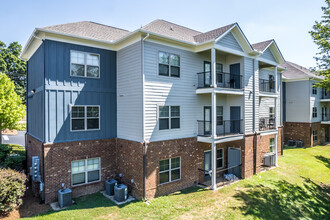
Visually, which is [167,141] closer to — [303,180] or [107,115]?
[107,115]

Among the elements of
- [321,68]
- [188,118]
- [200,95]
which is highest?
[321,68]

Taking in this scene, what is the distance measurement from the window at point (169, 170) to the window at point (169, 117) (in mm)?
1960

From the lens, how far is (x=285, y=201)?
12.0 meters

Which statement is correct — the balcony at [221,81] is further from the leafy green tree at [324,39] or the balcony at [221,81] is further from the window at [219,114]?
the leafy green tree at [324,39]

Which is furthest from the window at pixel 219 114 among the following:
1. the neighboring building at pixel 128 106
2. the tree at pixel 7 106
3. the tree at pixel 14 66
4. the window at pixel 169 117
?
the tree at pixel 14 66

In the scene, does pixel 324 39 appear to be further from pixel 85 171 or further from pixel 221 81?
pixel 85 171

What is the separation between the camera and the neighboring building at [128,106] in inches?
430

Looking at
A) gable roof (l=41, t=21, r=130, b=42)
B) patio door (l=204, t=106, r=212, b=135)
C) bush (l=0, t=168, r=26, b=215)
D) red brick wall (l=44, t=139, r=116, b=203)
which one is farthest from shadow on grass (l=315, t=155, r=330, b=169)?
bush (l=0, t=168, r=26, b=215)

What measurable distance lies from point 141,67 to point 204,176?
8.18 m

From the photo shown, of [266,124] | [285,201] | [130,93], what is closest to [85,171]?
[130,93]

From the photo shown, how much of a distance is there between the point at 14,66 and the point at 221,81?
37231mm

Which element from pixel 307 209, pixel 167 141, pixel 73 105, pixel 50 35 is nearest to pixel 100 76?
pixel 73 105

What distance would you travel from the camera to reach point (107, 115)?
12641 millimetres

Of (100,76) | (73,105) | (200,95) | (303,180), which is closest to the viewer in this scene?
(73,105)
